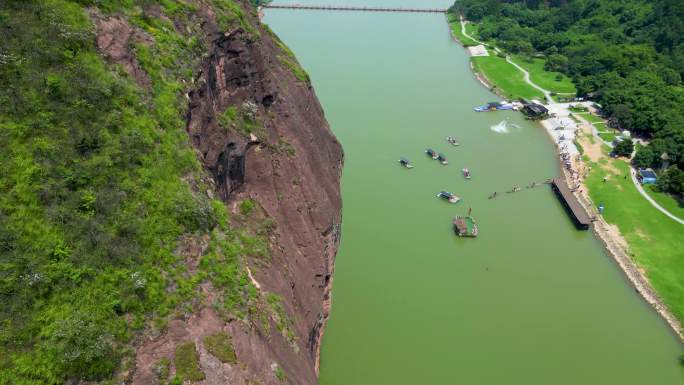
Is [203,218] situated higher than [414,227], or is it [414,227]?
[203,218]

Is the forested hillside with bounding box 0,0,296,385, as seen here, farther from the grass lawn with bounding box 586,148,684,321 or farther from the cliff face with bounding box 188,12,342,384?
the grass lawn with bounding box 586,148,684,321

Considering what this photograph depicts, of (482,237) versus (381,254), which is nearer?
(381,254)

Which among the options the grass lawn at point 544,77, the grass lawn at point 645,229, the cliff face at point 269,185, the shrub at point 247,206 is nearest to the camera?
the cliff face at point 269,185

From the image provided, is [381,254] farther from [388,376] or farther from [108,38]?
[108,38]

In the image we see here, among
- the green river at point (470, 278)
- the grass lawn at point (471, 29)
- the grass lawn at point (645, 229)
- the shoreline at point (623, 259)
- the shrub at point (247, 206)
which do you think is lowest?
the green river at point (470, 278)

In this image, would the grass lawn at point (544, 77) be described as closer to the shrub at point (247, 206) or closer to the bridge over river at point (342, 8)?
the bridge over river at point (342, 8)

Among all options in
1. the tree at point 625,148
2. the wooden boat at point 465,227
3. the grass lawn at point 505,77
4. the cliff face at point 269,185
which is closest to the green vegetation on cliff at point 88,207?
the cliff face at point 269,185

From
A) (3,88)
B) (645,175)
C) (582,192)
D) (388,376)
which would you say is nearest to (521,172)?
(582,192)
